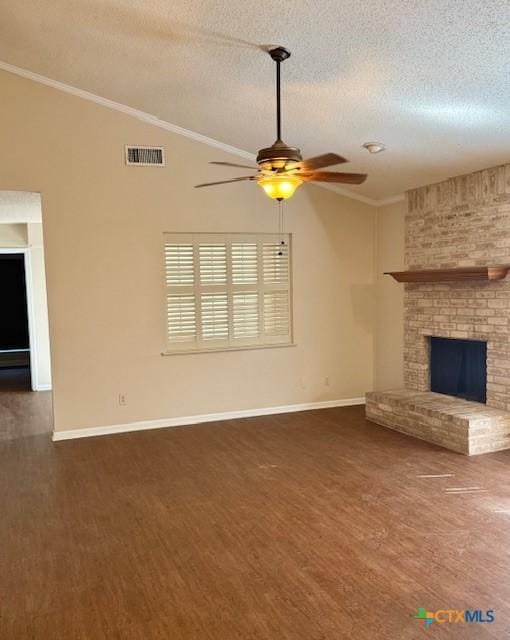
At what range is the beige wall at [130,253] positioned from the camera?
17.3 ft

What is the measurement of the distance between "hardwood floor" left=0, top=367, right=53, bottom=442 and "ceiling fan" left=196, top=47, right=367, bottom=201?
406 centimetres

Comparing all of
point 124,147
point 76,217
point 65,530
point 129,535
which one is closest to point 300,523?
→ point 129,535

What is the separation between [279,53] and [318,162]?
3.40 feet

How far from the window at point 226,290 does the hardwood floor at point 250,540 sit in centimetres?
146

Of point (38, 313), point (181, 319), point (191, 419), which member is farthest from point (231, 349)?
point (38, 313)

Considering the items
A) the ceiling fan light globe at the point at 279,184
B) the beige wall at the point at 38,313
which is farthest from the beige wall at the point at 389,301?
the beige wall at the point at 38,313

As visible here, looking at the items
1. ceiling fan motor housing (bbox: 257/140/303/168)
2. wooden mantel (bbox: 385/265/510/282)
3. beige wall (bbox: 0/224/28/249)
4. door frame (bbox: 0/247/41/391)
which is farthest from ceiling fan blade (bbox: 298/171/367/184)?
beige wall (bbox: 0/224/28/249)

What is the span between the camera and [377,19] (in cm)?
300

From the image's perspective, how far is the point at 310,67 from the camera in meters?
3.72

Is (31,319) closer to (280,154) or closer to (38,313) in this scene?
(38,313)

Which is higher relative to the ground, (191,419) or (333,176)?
(333,176)

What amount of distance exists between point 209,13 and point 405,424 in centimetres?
416

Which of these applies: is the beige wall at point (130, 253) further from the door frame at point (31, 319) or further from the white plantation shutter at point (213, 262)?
the door frame at point (31, 319)

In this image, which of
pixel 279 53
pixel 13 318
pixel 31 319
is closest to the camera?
pixel 279 53
